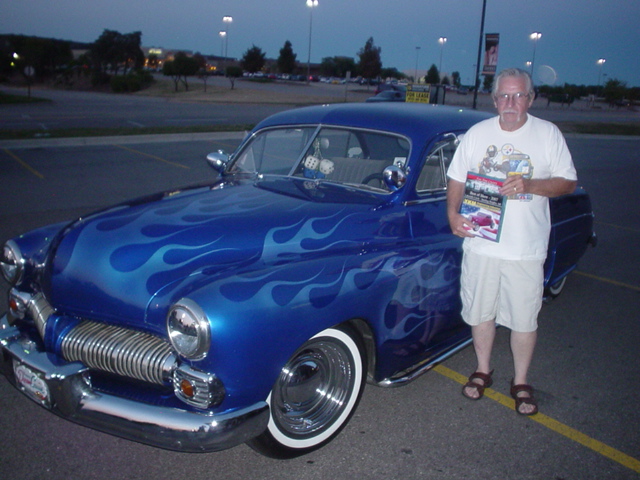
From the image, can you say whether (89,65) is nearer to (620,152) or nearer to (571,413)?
(620,152)

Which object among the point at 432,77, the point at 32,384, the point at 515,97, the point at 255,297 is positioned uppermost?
the point at 432,77

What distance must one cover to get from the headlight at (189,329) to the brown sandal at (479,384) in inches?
74.8

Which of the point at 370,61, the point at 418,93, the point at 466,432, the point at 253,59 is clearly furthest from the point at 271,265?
the point at 253,59

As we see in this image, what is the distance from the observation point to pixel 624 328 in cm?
488

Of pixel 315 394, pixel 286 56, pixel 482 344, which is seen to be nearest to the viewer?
pixel 315 394

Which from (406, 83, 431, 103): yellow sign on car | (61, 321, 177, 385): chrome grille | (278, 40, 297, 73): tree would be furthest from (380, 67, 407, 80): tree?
(61, 321, 177, 385): chrome grille

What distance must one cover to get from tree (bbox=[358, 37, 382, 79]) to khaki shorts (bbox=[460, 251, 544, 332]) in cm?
6944

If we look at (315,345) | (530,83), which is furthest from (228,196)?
(530,83)

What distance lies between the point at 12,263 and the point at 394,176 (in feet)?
7.45

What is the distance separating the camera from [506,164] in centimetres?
315

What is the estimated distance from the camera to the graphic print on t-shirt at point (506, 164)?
3.11m

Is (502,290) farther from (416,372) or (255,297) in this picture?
(255,297)

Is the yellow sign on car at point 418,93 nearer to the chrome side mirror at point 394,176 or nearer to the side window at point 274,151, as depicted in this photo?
the side window at point 274,151

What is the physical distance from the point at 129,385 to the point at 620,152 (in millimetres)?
19696
